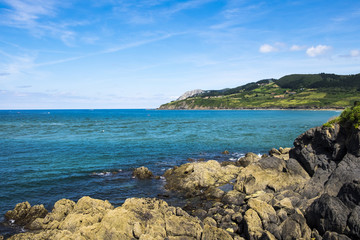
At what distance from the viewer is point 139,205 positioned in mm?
21625

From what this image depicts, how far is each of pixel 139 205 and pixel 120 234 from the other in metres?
4.21

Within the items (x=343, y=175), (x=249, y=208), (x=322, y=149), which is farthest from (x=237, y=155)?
(x=249, y=208)

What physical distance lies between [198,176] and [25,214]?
64.2ft

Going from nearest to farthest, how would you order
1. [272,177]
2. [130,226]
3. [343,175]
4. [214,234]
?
[214,234] → [130,226] → [343,175] → [272,177]

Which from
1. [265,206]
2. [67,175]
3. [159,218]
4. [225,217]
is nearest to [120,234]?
[159,218]

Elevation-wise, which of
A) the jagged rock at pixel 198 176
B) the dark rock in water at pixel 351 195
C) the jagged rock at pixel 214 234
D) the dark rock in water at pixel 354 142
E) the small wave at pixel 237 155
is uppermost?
the dark rock in water at pixel 354 142

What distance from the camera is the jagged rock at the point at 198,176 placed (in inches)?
1265

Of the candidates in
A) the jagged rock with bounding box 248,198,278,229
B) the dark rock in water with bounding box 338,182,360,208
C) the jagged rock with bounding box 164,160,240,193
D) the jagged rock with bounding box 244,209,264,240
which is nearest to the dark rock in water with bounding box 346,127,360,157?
the dark rock in water with bounding box 338,182,360,208

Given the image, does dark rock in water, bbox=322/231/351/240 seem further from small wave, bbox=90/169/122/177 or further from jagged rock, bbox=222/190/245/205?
small wave, bbox=90/169/122/177

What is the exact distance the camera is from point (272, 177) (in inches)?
1163

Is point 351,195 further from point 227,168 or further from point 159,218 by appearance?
point 227,168

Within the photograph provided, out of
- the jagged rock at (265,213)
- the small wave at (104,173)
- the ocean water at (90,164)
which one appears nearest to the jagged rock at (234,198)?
the jagged rock at (265,213)

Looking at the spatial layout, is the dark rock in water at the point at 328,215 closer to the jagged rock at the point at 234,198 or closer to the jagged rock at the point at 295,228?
the jagged rock at the point at 295,228

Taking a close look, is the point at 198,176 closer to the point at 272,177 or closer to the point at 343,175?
the point at 272,177
